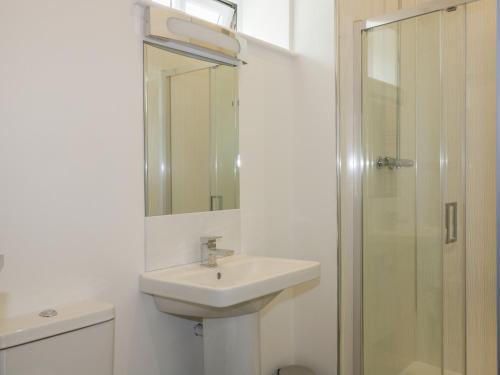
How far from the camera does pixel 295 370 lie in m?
2.41

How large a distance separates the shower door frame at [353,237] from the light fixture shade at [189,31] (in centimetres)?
68

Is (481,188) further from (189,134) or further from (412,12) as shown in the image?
(189,134)

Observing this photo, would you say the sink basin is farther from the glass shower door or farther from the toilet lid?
the glass shower door

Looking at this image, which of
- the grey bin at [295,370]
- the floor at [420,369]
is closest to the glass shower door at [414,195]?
the floor at [420,369]

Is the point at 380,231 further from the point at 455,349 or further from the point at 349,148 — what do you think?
the point at 455,349

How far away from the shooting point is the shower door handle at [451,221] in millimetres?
2193

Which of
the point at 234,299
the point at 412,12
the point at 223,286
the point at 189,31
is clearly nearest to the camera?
the point at 234,299

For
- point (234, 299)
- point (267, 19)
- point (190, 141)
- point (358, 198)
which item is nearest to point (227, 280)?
point (234, 299)

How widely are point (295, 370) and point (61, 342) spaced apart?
56.7 inches

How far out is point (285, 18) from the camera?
2.52 meters

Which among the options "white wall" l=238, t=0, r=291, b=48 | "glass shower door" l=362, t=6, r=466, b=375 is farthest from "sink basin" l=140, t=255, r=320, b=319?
"white wall" l=238, t=0, r=291, b=48

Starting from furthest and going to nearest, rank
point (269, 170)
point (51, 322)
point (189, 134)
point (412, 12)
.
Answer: point (269, 170) → point (412, 12) → point (189, 134) → point (51, 322)

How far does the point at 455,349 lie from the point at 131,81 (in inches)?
77.8

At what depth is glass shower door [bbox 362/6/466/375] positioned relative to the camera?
7.12ft
